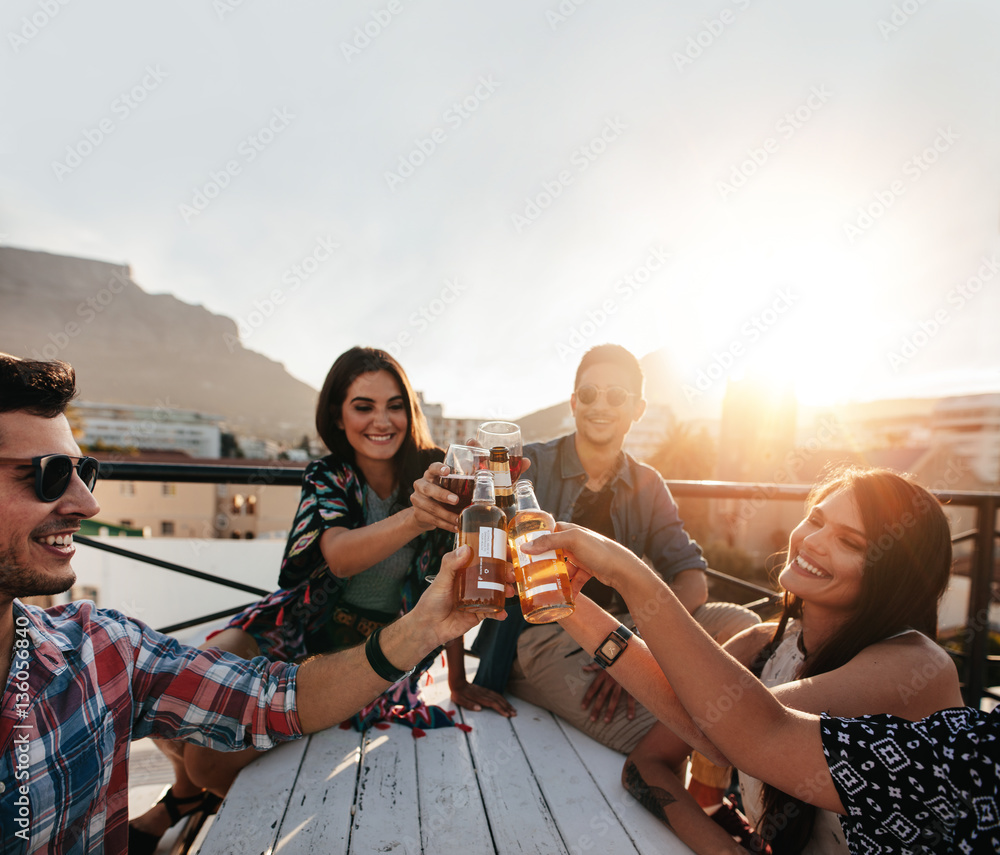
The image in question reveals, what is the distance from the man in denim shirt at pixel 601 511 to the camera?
2484mm

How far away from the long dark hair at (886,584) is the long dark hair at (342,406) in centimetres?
178

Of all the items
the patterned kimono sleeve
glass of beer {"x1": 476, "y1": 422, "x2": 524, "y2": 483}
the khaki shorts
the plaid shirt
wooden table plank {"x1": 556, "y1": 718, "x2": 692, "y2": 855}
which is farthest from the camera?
the patterned kimono sleeve

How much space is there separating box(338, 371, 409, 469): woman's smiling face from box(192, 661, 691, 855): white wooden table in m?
1.23

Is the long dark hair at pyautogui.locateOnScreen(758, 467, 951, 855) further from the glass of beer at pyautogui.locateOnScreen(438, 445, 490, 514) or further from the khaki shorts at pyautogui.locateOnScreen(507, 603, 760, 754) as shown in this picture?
the glass of beer at pyautogui.locateOnScreen(438, 445, 490, 514)

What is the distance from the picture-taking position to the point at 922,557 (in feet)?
5.07

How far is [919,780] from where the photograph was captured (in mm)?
1012

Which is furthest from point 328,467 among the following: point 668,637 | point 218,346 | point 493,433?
point 218,346

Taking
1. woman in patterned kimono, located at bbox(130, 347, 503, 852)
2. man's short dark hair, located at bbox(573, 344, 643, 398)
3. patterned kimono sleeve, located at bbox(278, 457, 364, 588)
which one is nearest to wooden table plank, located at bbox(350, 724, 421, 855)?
woman in patterned kimono, located at bbox(130, 347, 503, 852)

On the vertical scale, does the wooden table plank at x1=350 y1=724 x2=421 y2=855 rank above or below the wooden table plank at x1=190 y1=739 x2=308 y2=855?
below

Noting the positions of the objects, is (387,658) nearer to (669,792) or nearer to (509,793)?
(509,793)

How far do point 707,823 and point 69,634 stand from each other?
6.16ft

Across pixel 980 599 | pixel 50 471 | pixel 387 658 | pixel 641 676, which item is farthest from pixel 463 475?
pixel 980 599

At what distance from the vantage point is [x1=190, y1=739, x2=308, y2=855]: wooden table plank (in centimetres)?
151

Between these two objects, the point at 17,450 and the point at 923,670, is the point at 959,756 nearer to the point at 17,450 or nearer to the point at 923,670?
the point at 923,670
